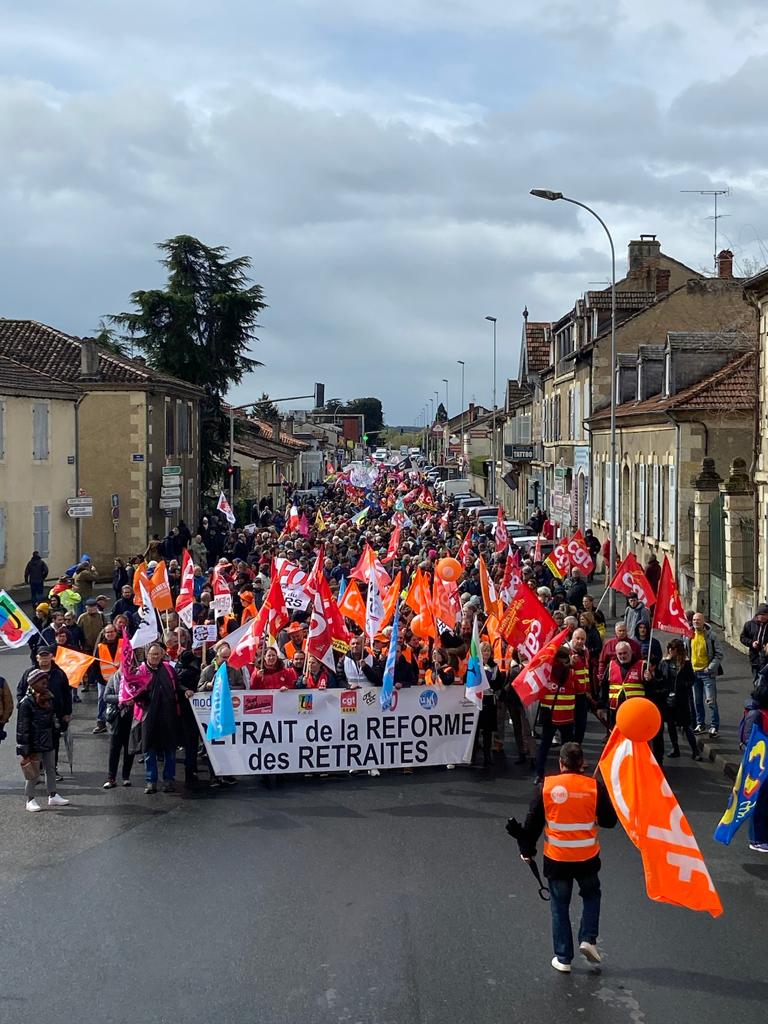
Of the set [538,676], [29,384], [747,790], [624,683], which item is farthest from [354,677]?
[29,384]

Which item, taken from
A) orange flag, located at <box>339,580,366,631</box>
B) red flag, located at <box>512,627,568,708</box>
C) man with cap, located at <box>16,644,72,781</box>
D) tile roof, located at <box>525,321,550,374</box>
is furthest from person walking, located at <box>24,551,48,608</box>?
tile roof, located at <box>525,321,550,374</box>

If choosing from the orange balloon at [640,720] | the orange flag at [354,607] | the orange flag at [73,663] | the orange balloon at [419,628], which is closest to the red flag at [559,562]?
the orange flag at [354,607]

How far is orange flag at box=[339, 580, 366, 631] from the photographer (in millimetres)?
19844

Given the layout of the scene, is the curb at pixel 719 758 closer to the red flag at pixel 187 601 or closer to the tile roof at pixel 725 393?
the red flag at pixel 187 601

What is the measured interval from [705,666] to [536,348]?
51.1 metres

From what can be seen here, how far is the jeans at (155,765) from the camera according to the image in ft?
44.3

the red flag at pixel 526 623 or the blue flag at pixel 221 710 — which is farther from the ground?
the red flag at pixel 526 623

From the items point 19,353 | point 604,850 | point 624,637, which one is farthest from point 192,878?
point 19,353

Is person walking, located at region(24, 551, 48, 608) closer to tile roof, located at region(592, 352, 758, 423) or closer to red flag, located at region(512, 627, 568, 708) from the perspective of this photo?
tile roof, located at region(592, 352, 758, 423)

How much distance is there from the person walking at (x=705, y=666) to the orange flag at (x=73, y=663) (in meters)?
7.43

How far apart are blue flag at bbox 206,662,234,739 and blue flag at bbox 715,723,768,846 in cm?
521

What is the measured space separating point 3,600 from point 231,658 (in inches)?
133

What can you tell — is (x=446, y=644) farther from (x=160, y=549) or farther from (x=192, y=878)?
(x=160, y=549)

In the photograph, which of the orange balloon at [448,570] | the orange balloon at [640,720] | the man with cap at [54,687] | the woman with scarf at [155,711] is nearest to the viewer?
the orange balloon at [640,720]
